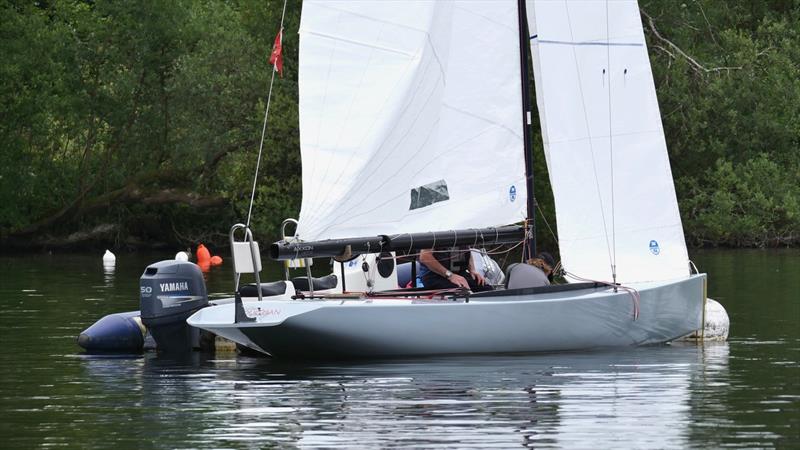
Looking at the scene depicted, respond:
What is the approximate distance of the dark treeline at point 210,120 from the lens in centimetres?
4766

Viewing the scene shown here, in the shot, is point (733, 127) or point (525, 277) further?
point (733, 127)

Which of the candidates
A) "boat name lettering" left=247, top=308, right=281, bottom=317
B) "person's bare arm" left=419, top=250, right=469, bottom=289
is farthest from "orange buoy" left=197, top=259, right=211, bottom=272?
"boat name lettering" left=247, top=308, right=281, bottom=317

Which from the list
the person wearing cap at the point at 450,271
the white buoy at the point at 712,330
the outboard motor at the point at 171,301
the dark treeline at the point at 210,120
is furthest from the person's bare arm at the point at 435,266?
the dark treeline at the point at 210,120

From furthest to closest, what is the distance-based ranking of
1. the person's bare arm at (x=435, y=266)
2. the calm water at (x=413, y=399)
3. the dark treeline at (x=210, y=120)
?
the dark treeline at (x=210, y=120)
the person's bare arm at (x=435, y=266)
the calm water at (x=413, y=399)

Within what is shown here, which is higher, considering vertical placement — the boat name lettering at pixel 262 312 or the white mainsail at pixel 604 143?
the white mainsail at pixel 604 143

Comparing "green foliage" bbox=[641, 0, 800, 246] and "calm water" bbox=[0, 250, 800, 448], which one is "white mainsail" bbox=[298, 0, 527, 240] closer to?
"calm water" bbox=[0, 250, 800, 448]

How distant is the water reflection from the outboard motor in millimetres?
344

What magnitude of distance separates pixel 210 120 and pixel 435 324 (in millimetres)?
32317

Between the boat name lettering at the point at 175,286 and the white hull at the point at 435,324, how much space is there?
1031 mm

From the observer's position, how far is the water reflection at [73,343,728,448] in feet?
40.6

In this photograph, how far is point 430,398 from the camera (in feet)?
47.3

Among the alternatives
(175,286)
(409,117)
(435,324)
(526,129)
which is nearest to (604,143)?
(526,129)

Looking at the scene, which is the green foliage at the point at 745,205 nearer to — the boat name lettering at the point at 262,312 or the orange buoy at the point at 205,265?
the orange buoy at the point at 205,265

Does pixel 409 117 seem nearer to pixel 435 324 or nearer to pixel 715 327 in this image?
pixel 435 324
